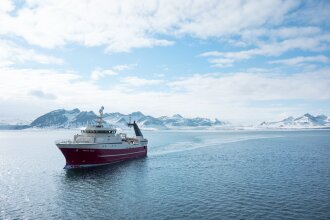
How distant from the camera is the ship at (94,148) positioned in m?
62.2

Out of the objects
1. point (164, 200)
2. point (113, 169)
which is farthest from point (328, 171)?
point (113, 169)

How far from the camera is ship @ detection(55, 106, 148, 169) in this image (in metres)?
62.2

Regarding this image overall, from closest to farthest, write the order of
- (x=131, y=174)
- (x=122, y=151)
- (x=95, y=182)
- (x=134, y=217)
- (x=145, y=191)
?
(x=134, y=217) → (x=145, y=191) → (x=95, y=182) → (x=131, y=174) → (x=122, y=151)

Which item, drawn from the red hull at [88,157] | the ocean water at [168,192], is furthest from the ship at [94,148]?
the ocean water at [168,192]

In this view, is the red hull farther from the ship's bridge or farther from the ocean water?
the ship's bridge

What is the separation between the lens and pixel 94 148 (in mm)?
64188

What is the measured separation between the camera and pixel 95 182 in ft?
163

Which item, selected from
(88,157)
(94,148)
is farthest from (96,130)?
(88,157)

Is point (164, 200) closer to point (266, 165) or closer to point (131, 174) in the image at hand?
point (131, 174)

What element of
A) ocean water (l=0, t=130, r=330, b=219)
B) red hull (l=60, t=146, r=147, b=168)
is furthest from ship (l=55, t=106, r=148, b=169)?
ocean water (l=0, t=130, r=330, b=219)

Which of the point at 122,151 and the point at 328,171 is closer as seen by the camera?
the point at 328,171

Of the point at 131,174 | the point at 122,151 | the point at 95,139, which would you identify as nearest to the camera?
the point at 131,174

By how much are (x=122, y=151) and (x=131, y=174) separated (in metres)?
17.4

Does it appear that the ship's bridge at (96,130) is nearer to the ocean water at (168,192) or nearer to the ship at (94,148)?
the ship at (94,148)
